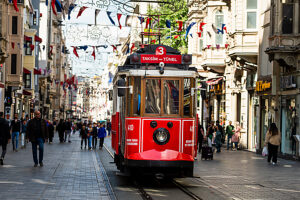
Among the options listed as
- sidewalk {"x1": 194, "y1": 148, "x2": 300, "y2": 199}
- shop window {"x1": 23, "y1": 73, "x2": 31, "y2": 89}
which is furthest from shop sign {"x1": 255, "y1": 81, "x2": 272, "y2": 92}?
shop window {"x1": 23, "y1": 73, "x2": 31, "y2": 89}

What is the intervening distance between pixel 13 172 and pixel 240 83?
74.4 ft

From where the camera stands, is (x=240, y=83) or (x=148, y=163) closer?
(x=148, y=163)

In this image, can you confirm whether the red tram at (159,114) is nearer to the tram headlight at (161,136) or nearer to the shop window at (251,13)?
the tram headlight at (161,136)

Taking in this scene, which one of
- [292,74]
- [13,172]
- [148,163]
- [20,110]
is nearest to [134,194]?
[148,163]

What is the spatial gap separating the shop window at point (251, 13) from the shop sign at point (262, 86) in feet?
12.0

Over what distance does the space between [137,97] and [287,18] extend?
583 inches

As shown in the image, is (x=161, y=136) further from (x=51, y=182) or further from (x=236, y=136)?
(x=236, y=136)

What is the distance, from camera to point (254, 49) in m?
32.8

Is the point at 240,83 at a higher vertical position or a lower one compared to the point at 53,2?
lower

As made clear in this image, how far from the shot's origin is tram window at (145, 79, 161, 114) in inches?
568

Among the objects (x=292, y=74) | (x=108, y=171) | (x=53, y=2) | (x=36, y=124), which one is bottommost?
(x=108, y=171)

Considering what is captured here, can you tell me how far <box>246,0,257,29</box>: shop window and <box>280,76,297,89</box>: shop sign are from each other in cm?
588

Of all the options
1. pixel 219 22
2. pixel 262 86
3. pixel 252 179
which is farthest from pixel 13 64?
pixel 252 179

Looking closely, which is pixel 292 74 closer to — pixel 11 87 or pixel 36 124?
pixel 36 124
